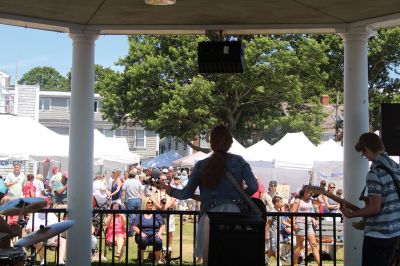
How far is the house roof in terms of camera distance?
5.69 metres

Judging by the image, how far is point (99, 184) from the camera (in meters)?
15.3

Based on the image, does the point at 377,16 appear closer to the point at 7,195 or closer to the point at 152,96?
the point at 7,195

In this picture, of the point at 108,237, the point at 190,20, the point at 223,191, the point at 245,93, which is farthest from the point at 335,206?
the point at 245,93

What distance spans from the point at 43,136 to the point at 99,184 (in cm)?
233

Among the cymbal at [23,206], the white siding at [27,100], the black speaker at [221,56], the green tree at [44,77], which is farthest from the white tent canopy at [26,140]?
the green tree at [44,77]

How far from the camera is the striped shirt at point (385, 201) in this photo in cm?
445

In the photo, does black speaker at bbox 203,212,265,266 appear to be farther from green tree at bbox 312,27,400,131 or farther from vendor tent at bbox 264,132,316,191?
green tree at bbox 312,27,400,131

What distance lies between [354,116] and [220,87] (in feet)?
79.0

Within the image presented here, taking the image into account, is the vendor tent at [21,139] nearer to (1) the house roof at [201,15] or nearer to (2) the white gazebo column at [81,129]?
(2) the white gazebo column at [81,129]

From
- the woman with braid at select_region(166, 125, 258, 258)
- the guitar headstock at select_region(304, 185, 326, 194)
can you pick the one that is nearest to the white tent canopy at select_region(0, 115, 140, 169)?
the woman with braid at select_region(166, 125, 258, 258)

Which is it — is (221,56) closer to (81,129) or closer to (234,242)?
(81,129)

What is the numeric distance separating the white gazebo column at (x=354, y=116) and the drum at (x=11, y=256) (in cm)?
367

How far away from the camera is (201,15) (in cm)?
619

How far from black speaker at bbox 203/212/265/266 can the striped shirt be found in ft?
3.46
